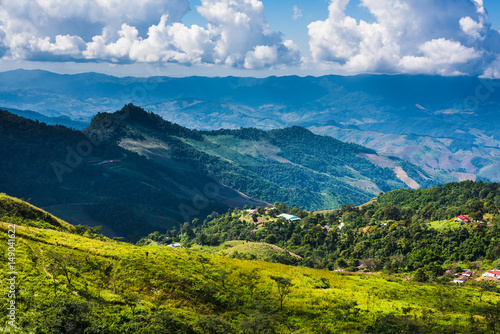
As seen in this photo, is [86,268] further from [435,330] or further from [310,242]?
[310,242]

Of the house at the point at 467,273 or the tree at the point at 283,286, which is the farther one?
the house at the point at 467,273

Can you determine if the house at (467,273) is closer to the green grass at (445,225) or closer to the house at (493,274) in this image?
the house at (493,274)

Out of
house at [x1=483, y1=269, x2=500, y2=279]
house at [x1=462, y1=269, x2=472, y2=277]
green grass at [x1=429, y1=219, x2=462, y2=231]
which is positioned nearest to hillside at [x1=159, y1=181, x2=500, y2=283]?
green grass at [x1=429, y1=219, x2=462, y2=231]

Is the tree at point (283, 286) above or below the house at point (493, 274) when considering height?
above

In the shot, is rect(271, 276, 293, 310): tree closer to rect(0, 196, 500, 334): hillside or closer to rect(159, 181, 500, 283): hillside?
rect(0, 196, 500, 334): hillside

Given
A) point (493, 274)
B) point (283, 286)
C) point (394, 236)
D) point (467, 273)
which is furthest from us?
point (394, 236)

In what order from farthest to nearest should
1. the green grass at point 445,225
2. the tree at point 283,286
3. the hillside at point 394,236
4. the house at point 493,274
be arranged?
1. the green grass at point 445,225
2. the hillside at point 394,236
3. the house at point 493,274
4. the tree at point 283,286

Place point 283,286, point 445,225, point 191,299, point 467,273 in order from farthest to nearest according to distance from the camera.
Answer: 1. point 445,225
2. point 467,273
3. point 283,286
4. point 191,299

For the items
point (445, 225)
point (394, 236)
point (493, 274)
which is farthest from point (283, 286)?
point (445, 225)

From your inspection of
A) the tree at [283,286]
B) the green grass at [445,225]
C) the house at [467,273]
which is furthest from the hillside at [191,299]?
the green grass at [445,225]

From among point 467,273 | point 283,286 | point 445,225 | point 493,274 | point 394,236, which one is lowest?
point 467,273

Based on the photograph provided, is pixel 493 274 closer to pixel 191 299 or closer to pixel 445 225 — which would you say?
pixel 445 225
